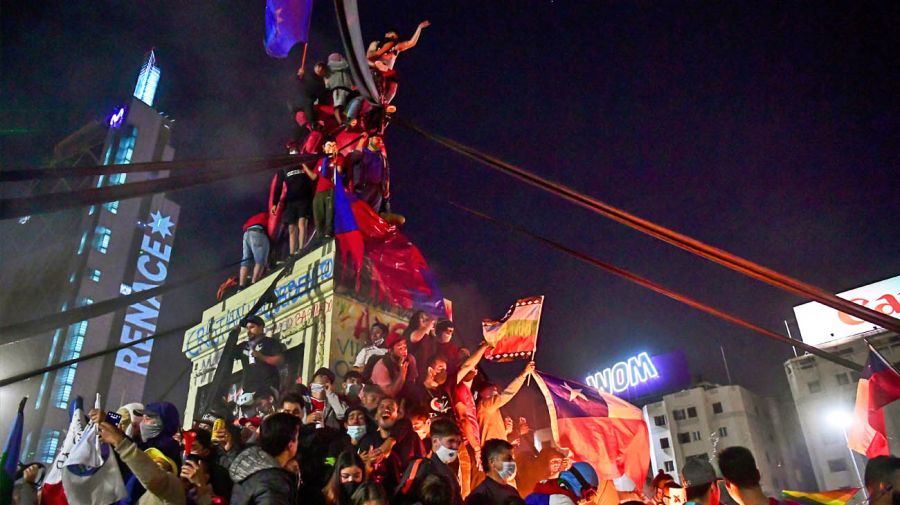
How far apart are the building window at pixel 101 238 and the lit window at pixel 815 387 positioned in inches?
3086

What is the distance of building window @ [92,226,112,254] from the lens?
6219 centimetres

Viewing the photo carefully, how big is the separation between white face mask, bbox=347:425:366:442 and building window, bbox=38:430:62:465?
5211 centimetres

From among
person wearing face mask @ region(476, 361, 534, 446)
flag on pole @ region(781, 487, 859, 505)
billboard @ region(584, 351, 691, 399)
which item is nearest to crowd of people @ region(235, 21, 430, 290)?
person wearing face mask @ region(476, 361, 534, 446)

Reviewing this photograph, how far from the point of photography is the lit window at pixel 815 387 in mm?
69581

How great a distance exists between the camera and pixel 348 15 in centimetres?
317

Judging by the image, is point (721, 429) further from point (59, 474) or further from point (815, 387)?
point (59, 474)

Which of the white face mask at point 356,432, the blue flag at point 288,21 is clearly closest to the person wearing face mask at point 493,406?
the white face mask at point 356,432

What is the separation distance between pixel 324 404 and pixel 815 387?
7636 centimetres

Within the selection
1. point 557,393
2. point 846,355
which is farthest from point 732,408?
point 557,393

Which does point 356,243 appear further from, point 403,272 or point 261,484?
point 261,484

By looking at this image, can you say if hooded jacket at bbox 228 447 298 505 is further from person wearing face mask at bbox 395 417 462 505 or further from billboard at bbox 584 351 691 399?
billboard at bbox 584 351 691 399

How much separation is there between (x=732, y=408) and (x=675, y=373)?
21.4m

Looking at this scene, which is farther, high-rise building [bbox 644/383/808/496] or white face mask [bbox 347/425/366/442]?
high-rise building [bbox 644/383/808/496]

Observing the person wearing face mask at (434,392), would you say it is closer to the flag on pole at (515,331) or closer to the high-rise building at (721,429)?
the flag on pole at (515,331)
